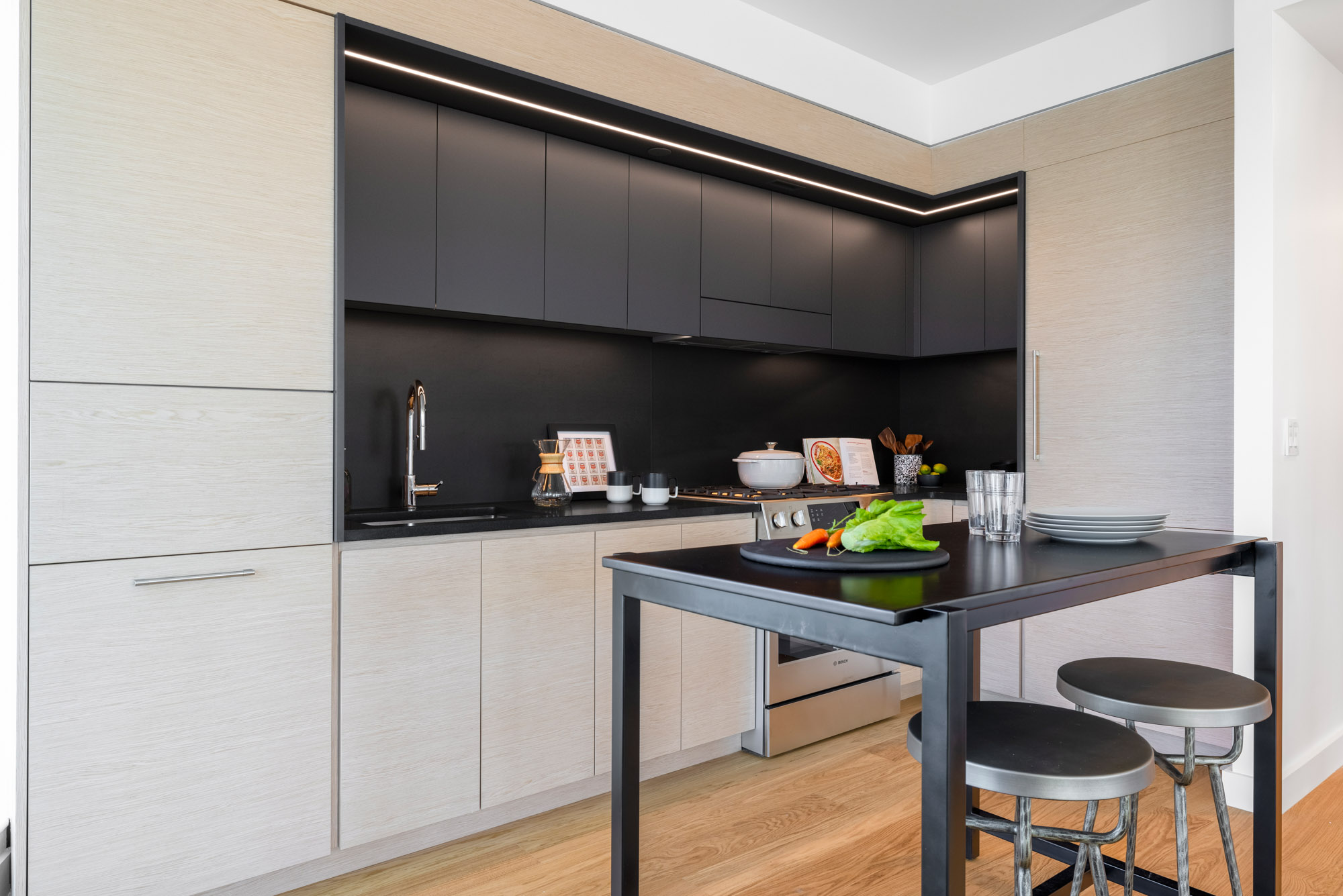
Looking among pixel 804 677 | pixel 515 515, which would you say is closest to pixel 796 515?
pixel 804 677

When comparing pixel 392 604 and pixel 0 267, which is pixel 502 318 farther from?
pixel 0 267

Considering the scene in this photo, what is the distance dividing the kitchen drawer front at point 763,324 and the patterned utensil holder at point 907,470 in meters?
0.73

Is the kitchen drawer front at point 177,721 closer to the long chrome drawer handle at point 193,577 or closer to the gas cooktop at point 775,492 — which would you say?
the long chrome drawer handle at point 193,577

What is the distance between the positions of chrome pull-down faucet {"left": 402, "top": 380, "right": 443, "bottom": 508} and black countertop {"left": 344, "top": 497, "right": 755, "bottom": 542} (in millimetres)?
63

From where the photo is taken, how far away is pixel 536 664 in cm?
241

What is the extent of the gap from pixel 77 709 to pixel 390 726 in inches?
27.3

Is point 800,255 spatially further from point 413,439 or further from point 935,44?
point 413,439

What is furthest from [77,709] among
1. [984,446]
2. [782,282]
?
[984,446]

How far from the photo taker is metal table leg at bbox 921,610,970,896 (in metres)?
1.09

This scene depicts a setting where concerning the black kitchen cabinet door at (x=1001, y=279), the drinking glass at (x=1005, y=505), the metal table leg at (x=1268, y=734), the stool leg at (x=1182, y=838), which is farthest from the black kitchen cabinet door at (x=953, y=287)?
the stool leg at (x=1182, y=838)

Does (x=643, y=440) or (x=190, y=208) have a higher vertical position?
(x=190, y=208)

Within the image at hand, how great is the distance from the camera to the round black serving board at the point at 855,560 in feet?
4.62

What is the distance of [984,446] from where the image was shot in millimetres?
4070

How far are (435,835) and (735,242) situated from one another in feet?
7.82
